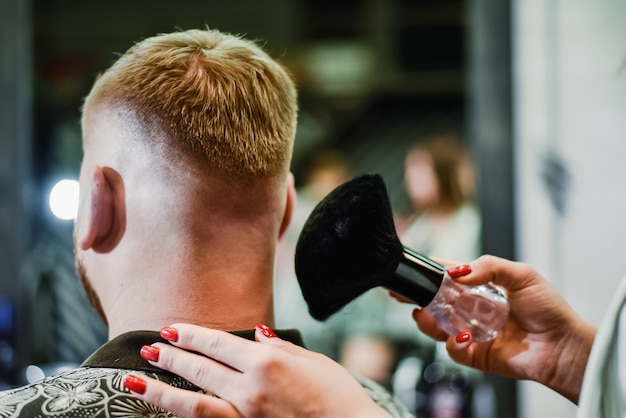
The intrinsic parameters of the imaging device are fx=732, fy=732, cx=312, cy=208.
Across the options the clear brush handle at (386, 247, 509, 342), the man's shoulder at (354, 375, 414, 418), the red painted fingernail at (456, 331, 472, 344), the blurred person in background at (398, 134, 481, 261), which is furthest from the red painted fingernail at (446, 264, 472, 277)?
the blurred person in background at (398, 134, 481, 261)

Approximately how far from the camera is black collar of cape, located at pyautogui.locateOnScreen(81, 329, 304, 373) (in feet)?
3.23

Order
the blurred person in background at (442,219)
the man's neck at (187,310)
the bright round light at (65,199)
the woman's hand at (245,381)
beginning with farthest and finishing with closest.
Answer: the bright round light at (65,199) < the blurred person in background at (442,219) < the man's neck at (187,310) < the woman's hand at (245,381)

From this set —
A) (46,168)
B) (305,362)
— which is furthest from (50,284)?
(305,362)

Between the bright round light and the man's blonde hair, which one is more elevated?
the man's blonde hair

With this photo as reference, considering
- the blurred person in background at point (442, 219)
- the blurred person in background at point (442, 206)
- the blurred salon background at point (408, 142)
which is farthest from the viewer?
the blurred person in background at point (442, 206)

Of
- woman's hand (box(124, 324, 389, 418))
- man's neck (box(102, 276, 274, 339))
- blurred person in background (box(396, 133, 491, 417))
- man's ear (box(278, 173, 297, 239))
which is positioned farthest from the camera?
blurred person in background (box(396, 133, 491, 417))

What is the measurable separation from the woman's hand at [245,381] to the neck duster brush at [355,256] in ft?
0.54

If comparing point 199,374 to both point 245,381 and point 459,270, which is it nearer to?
point 245,381

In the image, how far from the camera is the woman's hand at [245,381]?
92 cm

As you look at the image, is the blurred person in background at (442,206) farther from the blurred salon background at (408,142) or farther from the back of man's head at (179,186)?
the back of man's head at (179,186)

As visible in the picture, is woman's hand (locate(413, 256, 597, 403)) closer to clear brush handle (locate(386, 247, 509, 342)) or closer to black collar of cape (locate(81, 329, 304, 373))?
clear brush handle (locate(386, 247, 509, 342))

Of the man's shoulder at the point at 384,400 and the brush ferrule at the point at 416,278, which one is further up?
the brush ferrule at the point at 416,278

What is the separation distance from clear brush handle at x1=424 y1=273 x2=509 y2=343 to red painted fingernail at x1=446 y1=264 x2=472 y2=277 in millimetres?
13

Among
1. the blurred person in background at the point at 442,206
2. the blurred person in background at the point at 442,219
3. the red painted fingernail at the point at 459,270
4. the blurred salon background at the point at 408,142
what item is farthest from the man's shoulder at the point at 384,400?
the blurred person in background at the point at 442,206
